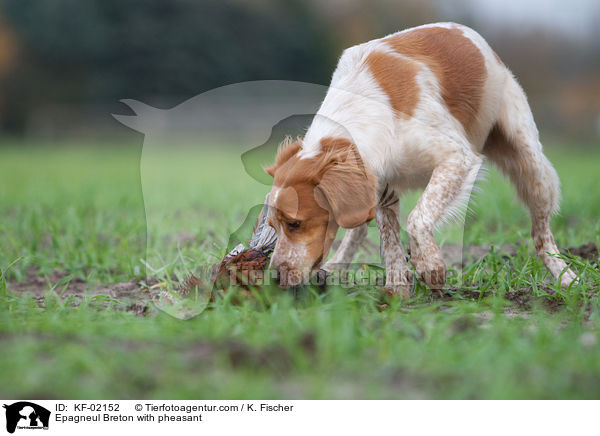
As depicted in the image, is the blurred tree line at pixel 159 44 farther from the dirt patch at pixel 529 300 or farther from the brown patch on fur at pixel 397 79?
the dirt patch at pixel 529 300

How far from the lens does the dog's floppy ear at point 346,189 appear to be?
2721 mm

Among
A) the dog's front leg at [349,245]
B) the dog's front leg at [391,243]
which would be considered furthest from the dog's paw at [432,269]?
the dog's front leg at [349,245]

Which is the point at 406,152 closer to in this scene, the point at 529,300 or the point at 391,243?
the point at 391,243

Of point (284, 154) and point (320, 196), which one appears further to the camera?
point (284, 154)

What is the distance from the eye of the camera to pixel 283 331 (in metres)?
2.05

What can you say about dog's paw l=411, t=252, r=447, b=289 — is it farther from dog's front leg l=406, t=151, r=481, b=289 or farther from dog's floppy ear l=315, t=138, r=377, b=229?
dog's floppy ear l=315, t=138, r=377, b=229

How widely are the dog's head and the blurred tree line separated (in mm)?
21242

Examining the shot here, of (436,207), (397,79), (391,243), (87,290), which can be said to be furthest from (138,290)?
(397,79)

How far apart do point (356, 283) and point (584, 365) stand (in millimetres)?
1568

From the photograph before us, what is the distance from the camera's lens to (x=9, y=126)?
22.7 metres

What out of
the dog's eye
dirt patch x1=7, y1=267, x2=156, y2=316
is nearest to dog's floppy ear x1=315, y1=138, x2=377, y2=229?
the dog's eye

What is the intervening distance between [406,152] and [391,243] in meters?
0.61

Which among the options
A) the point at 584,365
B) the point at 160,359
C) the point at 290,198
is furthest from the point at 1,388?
the point at 584,365

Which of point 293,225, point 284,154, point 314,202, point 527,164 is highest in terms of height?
point 527,164
